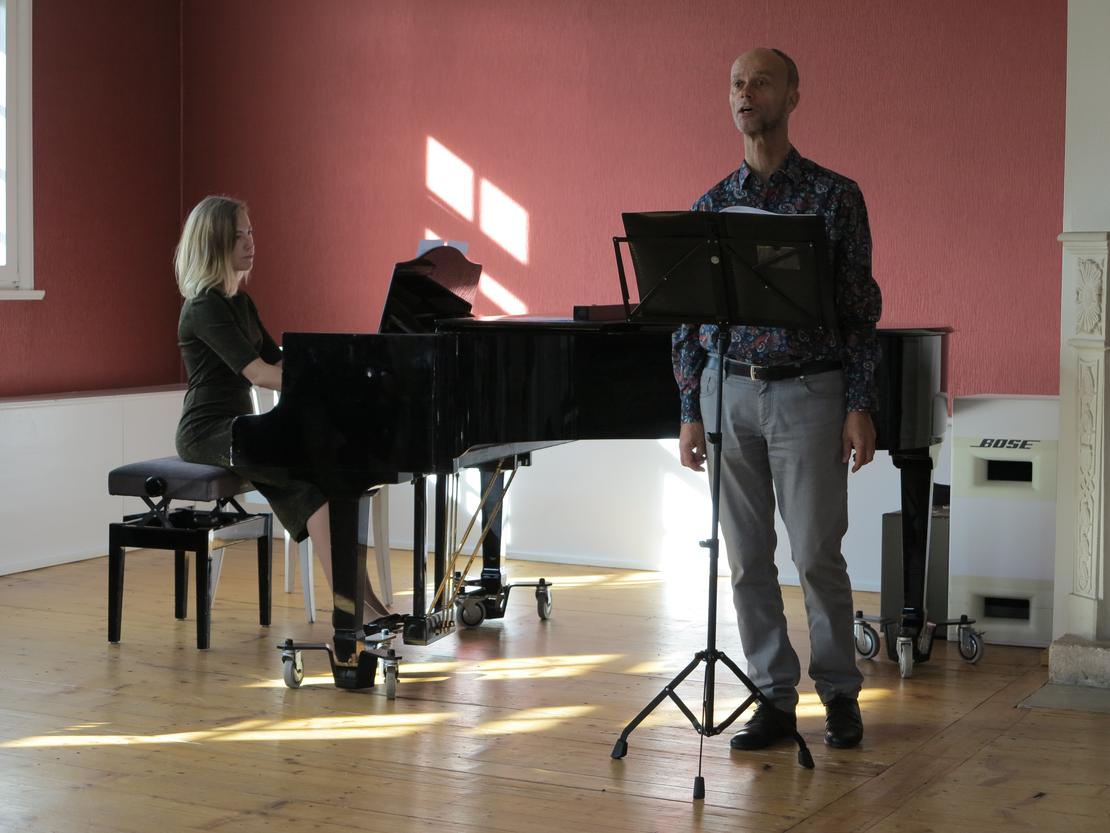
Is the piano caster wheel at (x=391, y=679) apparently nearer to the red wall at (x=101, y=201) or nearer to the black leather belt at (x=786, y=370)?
the black leather belt at (x=786, y=370)

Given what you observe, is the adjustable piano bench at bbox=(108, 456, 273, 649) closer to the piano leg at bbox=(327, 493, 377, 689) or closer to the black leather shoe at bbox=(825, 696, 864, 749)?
the piano leg at bbox=(327, 493, 377, 689)

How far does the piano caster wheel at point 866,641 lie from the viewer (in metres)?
4.35

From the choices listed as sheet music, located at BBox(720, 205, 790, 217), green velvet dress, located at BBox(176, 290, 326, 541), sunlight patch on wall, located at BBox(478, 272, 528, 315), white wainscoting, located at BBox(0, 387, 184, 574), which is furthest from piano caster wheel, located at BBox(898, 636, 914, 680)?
white wainscoting, located at BBox(0, 387, 184, 574)

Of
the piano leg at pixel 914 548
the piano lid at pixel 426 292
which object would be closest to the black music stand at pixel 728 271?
the piano lid at pixel 426 292

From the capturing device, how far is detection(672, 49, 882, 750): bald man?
10.4 feet

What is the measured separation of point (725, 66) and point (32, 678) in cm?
338

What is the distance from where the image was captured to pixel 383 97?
20.8 feet

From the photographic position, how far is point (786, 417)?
3219 mm

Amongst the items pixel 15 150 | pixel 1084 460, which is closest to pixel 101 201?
pixel 15 150

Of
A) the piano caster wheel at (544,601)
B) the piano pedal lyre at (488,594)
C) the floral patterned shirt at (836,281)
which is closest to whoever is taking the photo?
the floral patterned shirt at (836,281)

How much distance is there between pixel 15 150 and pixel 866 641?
378 cm

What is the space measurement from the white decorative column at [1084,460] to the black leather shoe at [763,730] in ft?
3.69

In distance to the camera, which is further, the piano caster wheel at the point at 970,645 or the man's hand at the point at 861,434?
the piano caster wheel at the point at 970,645

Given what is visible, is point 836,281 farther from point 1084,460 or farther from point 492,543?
point 492,543
